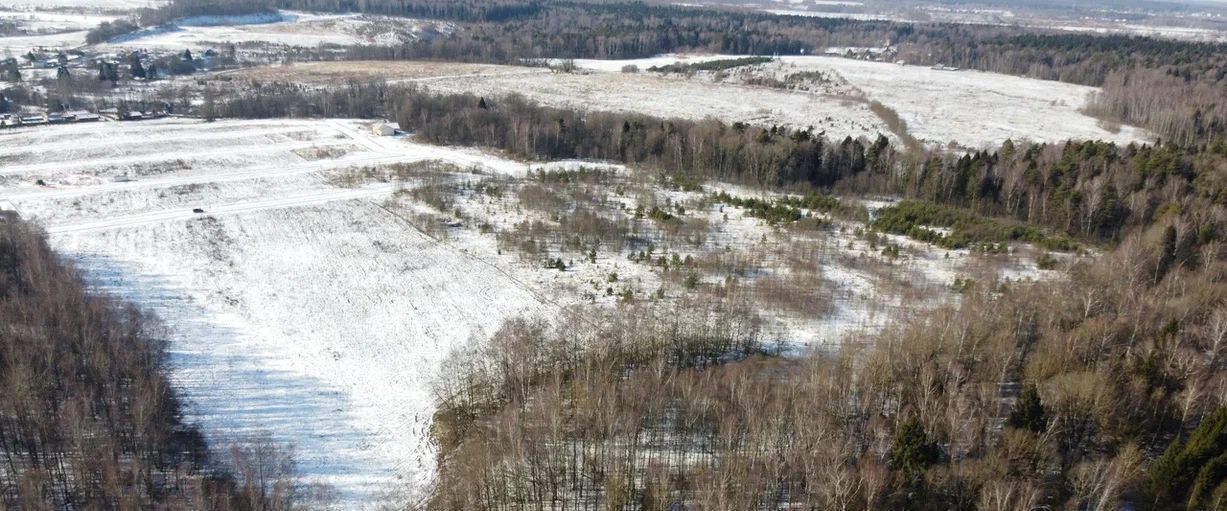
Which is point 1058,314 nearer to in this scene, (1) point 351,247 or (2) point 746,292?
(2) point 746,292

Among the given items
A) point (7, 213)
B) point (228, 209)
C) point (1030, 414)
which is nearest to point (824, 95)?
point (228, 209)

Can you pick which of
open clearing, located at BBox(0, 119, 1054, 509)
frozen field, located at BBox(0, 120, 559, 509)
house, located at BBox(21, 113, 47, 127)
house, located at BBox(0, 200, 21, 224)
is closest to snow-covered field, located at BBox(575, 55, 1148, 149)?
open clearing, located at BBox(0, 119, 1054, 509)

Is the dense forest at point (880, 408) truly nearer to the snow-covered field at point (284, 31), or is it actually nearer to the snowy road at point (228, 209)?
the snowy road at point (228, 209)

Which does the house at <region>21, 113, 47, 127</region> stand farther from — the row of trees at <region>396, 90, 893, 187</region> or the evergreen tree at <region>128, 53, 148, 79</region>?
the row of trees at <region>396, 90, 893, 187</region>

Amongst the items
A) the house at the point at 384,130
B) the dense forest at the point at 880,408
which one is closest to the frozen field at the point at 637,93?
the house at the point at 384,130

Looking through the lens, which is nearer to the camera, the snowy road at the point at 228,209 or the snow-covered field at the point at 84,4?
the snowy road at the point at 228,209

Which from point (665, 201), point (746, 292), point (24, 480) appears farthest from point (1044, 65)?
point (24, 480)

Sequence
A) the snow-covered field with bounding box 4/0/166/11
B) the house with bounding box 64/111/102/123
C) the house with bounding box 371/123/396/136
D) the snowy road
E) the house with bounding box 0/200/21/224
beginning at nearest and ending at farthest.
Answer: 1. the house with bounding box 0/200/21/224
2. the snowy road
3. the house with bounding box 64/111/102/123
4. the house with bounding box 371/123/396/136
5. the snow-covered field with bounding box 4/0/166/11
